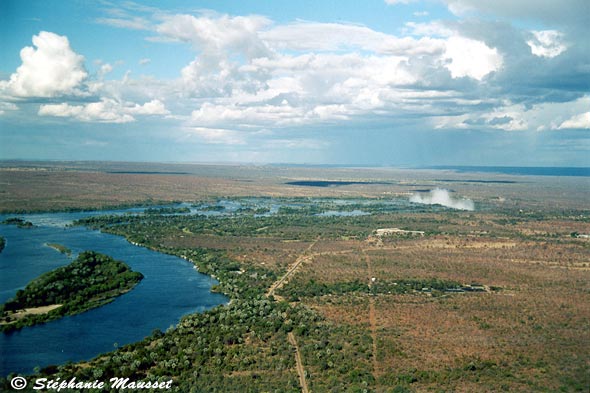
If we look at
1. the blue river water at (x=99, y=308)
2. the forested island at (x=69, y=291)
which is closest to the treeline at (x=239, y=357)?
the blue river water at (x=99, y=308)

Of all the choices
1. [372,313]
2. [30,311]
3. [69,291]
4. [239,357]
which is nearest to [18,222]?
[69,291]

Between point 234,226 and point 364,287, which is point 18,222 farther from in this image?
point 364,287

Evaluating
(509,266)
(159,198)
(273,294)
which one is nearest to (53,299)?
(273,294)

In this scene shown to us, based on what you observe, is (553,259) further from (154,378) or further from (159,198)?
(159,198)

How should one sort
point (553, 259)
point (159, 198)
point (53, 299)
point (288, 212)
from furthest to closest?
point (159, 198) → point (288, 212) → point (553, 259) → point (53, 299)

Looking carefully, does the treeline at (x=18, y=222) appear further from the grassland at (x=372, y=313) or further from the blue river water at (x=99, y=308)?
the grassland at (x=372, y=313)

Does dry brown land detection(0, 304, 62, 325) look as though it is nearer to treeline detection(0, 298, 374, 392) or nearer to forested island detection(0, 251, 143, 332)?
forested island detection(0, 251, 143, 332)

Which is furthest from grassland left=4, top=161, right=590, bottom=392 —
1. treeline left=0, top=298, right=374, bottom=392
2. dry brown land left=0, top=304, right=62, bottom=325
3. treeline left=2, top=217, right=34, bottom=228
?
treeline left=2, top=217, right=34, bottom=228
